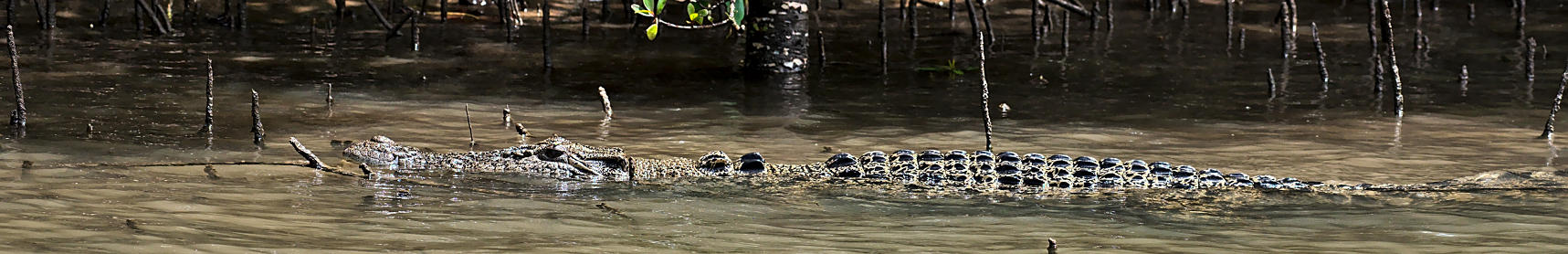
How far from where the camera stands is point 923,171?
575cm

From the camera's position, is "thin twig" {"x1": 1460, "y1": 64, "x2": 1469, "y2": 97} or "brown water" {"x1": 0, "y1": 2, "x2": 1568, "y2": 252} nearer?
"brown water" {"x1": 0, "y1": 2, "x2": 1568, "y2": 252}

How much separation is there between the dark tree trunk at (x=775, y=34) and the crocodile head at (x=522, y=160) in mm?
3917

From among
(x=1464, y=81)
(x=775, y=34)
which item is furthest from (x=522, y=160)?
(x=1464, y=81)

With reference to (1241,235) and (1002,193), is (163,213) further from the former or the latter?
(1241,235)

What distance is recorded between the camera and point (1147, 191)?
18.1 feet

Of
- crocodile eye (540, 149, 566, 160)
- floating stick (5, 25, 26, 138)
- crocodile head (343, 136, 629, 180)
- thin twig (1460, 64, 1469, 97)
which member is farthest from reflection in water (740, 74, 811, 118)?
thin twig (1460, 64, 1469, 97)

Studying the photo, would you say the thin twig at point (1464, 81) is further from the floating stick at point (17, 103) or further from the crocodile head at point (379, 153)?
the floating stick at point (17, 103)

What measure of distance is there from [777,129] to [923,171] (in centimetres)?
199

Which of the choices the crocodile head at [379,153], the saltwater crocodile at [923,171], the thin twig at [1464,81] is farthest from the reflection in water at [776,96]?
the thin twig at [1464,81]

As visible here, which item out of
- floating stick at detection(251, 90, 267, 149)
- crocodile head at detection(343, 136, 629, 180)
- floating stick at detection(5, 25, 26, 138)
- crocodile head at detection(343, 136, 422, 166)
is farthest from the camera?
floating stick at detection(5, 25, 26, 138)

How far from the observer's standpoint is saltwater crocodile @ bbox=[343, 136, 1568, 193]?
5633 millimetres

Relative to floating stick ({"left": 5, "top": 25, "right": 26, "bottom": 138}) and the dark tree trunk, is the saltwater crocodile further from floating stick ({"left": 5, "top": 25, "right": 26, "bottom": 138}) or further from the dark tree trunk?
the dark tree trunk

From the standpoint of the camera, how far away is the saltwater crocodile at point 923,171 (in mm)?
5633

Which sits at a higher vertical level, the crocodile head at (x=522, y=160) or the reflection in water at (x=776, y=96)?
the crocodile head at (x=522, y=160)
